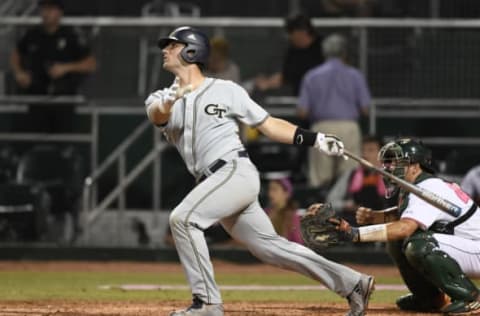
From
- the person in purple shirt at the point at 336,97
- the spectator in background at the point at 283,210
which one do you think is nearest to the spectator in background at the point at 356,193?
the person in purple shirt at the point at 336,97

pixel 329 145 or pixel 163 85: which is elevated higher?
pixel 329 145

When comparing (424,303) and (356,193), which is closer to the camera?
(424,303)

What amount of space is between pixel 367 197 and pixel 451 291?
16.3 feet

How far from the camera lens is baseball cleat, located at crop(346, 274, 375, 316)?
712 cm

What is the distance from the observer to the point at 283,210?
1216 cm

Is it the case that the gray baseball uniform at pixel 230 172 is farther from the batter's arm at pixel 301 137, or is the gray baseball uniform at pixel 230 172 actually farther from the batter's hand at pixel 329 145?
the batter's hand at pixel 329 145

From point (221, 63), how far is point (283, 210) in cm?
174

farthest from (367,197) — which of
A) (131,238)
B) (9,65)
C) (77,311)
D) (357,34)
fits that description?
(77,311)

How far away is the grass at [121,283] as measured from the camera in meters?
9.27

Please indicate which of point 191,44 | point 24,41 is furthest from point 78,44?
point 191,44

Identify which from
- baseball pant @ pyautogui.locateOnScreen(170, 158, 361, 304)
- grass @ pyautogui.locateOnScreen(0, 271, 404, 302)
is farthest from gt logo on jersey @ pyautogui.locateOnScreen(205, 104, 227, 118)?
grass @ pyautogui.locateOnScreen(0, 271, 404, 302)

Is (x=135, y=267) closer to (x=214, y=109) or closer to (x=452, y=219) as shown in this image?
(x=452, y=219)

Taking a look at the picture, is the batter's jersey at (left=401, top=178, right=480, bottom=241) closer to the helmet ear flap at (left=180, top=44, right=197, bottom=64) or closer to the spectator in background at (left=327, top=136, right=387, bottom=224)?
the helmet ear flap at (left=180, top=44, right=197, bottom=64)

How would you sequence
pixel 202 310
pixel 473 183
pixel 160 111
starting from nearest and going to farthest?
pixel 202 310, pixel 160 111, pixel 473 183
